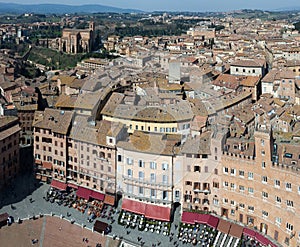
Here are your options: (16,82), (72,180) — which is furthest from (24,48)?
(72,180)

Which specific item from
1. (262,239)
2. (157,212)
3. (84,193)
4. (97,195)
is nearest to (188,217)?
(157,212)

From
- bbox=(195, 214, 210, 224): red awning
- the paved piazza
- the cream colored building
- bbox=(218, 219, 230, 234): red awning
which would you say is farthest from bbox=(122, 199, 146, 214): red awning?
bbox=(218, 219, 230, 234): red awning

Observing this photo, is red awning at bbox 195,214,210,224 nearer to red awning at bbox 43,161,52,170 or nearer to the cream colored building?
the cream colored building

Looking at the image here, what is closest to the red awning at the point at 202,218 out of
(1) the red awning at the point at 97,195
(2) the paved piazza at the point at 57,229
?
(2) the paved piazza at the point at 57,229

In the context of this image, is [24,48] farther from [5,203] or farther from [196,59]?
[5,203]

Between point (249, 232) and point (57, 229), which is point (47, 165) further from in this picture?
point (249, 232)
